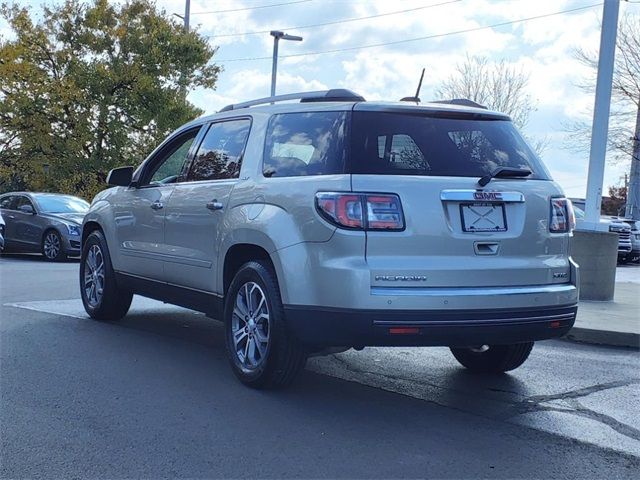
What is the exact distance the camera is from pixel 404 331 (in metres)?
4.04

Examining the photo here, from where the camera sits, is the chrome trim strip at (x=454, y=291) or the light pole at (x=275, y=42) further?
the light pole at (x=275, y=42)

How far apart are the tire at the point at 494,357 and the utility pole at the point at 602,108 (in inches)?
188

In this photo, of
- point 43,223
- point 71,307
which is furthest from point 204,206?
point 43,223

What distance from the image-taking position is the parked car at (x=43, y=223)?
14664 millimetres

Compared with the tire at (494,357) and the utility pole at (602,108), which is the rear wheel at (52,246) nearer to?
the utility pole at (602,108)

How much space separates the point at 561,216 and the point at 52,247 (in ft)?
40.8

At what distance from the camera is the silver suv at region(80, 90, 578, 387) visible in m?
4.07

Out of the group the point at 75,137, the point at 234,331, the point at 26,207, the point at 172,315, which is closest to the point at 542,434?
the point at 234,331

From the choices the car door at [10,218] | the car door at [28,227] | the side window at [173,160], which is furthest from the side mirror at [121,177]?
the car door at [10,218]

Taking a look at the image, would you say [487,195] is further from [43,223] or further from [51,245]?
[43,223]

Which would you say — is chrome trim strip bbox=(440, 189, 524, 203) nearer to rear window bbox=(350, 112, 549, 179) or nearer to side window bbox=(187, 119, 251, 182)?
rear window bbox=(350, 112, 549, 179)

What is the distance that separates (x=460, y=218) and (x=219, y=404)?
6.30 ft

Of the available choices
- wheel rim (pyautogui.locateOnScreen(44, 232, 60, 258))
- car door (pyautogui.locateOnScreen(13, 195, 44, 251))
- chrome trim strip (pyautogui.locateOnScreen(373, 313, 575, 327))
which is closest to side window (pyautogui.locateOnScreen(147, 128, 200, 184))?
chrome trim strip (pyautogui.locateOnScreen(373, 313, 575, 327))

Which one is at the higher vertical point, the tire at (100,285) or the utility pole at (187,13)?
the utility pole at (187,13)
